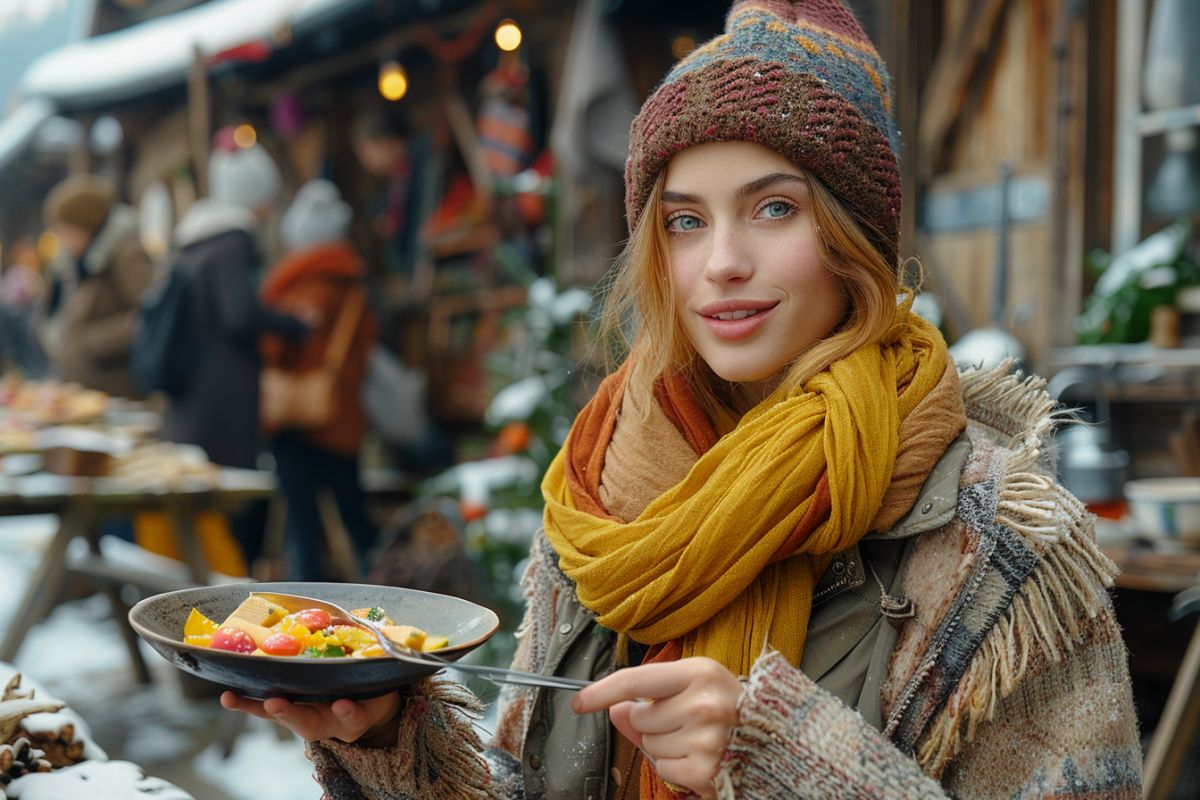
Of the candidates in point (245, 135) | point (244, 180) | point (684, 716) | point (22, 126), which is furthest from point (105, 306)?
point (22, 126)

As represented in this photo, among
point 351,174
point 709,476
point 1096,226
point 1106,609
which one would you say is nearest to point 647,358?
point 709,476

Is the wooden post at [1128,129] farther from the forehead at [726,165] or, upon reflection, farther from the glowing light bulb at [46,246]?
the glowing light bulb at [46,246]

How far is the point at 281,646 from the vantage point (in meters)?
1.07

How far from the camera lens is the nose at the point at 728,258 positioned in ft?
4.13

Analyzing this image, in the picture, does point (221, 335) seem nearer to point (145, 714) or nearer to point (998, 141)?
point (145, 714)

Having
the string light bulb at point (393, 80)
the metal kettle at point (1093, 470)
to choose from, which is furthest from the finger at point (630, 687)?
the string light bulb at point (393, 80)

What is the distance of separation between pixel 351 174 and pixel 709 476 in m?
7.59

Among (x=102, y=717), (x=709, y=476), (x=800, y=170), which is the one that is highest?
(x=800, y=170)

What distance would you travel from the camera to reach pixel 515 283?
266 inches

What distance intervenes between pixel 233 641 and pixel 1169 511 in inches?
83.9

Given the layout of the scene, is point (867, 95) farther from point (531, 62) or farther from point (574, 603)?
point (531, 62)

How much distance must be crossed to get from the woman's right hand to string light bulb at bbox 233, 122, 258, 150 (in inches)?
315

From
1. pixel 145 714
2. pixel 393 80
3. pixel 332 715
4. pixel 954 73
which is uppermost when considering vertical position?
pixel 393 80

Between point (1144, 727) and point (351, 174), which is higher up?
point (351, 174)
